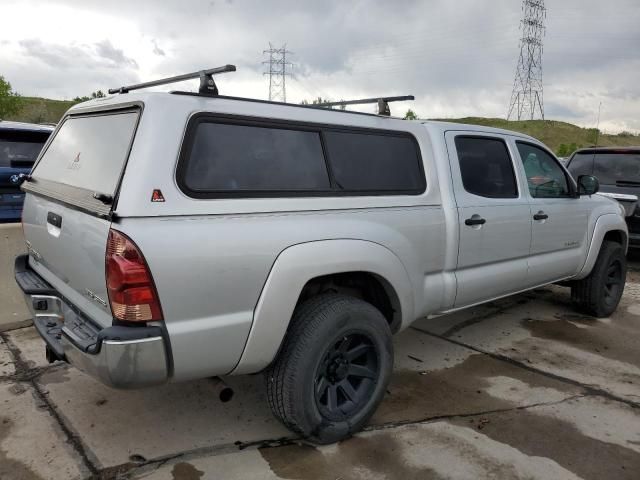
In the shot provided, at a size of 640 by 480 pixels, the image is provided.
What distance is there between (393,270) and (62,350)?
71.9 inches

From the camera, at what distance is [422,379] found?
3912 millimetres

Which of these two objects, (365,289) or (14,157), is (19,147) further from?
(365,289)

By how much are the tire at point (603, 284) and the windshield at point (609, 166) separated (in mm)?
2610

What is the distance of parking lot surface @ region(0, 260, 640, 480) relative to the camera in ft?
9.14

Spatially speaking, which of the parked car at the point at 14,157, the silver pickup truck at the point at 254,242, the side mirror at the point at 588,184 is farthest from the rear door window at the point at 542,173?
the parked car at the point at 14,157

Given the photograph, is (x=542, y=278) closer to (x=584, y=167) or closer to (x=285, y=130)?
A: (x=285, y=130)

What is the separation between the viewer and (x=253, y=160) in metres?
2.68

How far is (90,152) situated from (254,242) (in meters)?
1.09

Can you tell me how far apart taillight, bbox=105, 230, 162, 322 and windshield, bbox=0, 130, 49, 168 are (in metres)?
4.23

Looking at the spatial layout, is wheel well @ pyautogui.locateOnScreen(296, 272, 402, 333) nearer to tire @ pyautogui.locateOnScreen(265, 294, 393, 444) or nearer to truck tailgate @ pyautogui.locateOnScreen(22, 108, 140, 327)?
tire @ pyautogui.locateOnScreen(265, 294, 393, 444)

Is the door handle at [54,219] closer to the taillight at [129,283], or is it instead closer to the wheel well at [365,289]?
the taillight at [129,283]

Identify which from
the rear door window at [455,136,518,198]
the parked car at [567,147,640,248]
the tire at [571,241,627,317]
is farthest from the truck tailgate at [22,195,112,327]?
the parked car at [567,147,640,248]

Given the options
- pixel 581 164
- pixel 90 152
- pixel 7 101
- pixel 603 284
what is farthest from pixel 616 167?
pixel 7 101

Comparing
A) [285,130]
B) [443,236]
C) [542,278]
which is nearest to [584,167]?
[542,278]
